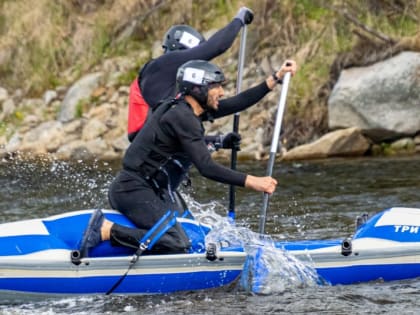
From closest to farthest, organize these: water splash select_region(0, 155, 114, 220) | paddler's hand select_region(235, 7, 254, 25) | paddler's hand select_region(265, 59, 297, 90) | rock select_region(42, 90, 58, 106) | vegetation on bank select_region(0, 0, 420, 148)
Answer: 1. paddler's hand select_region(265, 59, 297, 90)
2. paddler's hand select_region(235, 7, 254, 25)
3. water splash select_region(0, 155, 114, 220)
4. vegetation on bank select_region(0, 0, 420, 148)
5. rock select_region(42, 90, 58, 106)

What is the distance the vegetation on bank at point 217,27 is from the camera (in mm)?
15250

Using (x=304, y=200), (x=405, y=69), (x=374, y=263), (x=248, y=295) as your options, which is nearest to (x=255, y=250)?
(x=248, y=295)

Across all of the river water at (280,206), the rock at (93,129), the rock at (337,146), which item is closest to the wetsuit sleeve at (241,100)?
the river water at (280,206)

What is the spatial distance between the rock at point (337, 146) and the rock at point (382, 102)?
0.46 feet

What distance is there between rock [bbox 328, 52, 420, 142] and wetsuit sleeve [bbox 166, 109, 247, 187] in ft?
23.0

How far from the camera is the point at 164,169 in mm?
7848

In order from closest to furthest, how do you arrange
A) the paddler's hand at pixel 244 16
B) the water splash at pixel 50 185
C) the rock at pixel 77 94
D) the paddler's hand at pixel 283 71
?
the paddler's hand at pixel 283 71, the paddler's hand at pixel 244 16, the water splash at pixel 50 185, the rock at pixel 77 94

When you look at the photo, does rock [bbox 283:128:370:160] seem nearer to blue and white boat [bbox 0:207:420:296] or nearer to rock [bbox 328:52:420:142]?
rock [bbox 328:52:420:142]

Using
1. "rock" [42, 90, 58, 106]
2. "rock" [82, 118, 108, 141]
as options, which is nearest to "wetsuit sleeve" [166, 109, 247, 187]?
"rock" [82, 118, 108, 141]

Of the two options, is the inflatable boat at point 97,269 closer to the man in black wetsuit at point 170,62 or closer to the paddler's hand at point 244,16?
the man in black wetsuit at point 170,62

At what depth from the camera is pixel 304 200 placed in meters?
11.9

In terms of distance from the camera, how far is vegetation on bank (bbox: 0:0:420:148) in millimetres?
15250

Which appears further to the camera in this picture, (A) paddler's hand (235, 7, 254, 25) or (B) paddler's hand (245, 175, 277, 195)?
(A) paddler's hand (235, 7, 254, 25)

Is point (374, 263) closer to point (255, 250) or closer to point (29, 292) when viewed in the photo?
point (255, 250)
